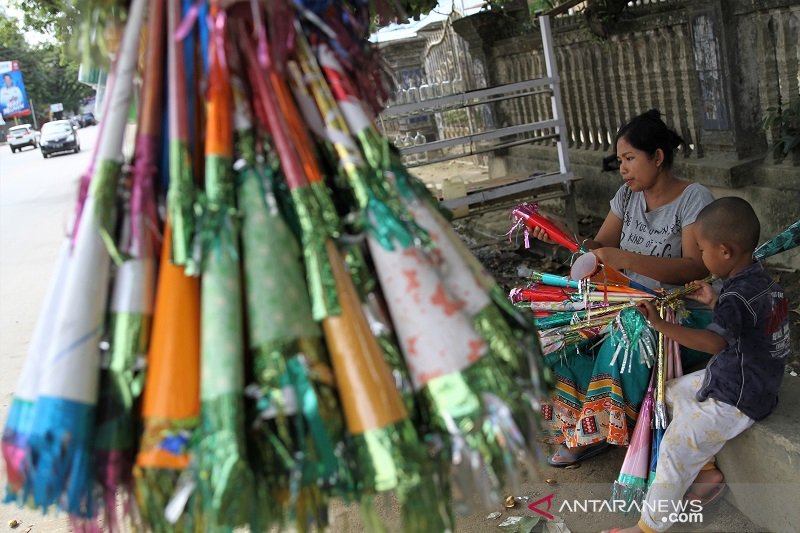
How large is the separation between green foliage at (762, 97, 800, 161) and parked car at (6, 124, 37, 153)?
34604mm

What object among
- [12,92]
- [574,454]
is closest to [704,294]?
[574,454]

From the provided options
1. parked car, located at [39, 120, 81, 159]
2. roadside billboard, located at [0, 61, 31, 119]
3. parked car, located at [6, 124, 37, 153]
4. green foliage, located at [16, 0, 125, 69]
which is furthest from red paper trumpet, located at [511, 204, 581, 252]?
roadside billboard, located at [0, 61, 31, 119]

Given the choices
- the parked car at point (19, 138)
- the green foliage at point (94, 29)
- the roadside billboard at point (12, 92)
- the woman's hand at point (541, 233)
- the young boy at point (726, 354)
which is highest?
the roadside billboard at point (12, 92)

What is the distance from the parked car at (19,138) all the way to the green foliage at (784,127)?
34.6 m

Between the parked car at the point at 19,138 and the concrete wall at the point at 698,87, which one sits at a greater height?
the parked car at the point at 19,138

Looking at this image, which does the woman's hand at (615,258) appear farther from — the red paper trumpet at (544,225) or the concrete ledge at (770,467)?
the concrete ledge at (770,467)

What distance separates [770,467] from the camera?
2.17 m

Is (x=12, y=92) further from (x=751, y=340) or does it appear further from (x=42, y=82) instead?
(x=751, y=340)

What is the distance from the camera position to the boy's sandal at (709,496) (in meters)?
2.37

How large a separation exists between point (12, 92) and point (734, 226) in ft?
155

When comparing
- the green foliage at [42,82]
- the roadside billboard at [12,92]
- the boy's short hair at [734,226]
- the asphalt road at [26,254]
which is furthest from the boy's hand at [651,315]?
the green foliage at [42,82]

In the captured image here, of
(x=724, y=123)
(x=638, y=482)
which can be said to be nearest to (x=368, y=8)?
(x=638, y=482)

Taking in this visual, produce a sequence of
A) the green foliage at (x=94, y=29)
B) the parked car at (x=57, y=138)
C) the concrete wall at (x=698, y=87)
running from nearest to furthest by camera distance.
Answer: the green foliage at (x=94, y=29), the concrete wall at (x=698, y=87), the parked car at (x=57, y=138)

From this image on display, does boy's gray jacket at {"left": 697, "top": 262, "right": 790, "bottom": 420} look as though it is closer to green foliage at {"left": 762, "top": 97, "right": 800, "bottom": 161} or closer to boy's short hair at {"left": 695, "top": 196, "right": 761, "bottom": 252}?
boy's short hair at {"left": 695, "top": 196, "right": 761, "bottom": 252}
